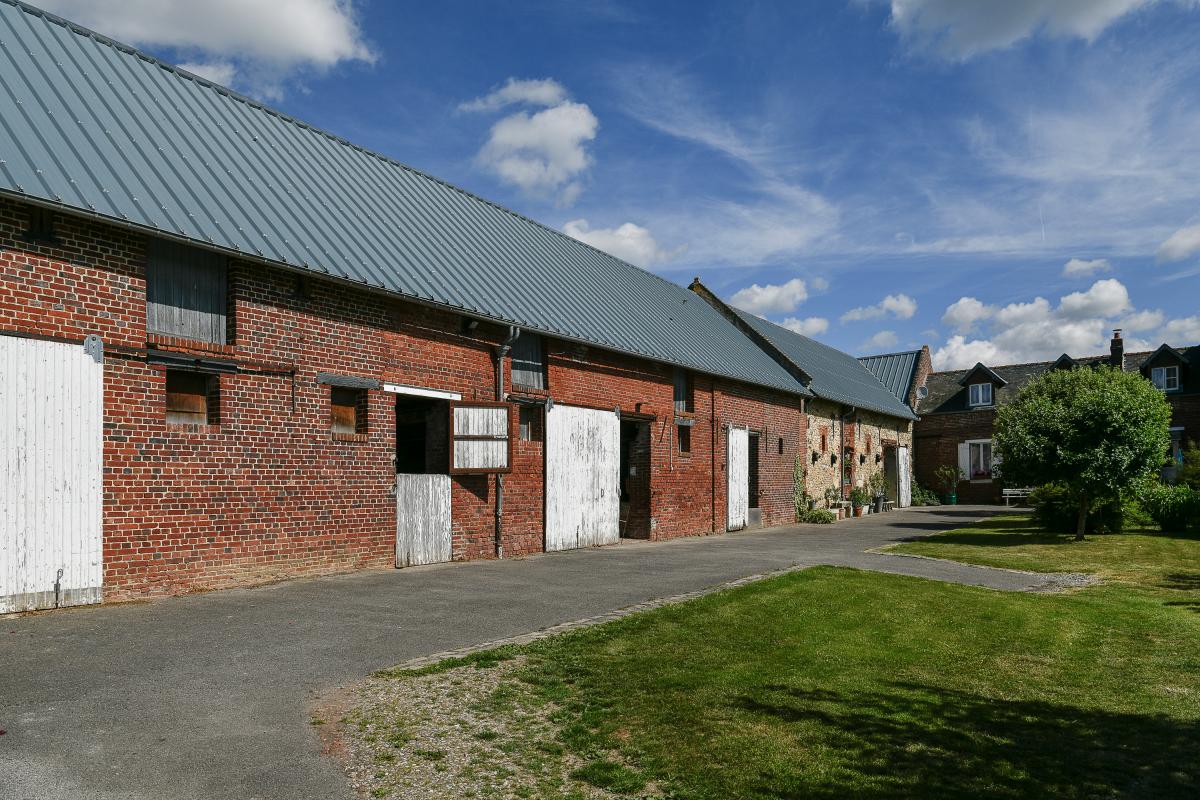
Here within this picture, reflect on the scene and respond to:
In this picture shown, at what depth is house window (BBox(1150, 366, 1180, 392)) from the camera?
117 ft

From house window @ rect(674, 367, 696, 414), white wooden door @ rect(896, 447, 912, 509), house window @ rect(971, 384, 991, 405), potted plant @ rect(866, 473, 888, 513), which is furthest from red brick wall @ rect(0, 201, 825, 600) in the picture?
house window @ rect(971, 384, 991, 405)

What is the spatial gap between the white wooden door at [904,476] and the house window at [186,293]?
31795mm

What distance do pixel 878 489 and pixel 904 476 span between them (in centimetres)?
431

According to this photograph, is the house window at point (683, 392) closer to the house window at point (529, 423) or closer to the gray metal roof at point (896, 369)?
the house window at point (529, 423)

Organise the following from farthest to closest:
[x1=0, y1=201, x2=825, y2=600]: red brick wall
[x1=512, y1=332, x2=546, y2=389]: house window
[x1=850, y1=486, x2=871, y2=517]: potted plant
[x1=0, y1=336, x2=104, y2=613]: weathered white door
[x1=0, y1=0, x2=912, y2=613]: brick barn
A: [x1=850, y1=486, x2=871, y2=517]: potted plant, [x1=512, y1=332, x2=546, y2=389]: house window, [x1=0, y1=201, x2=825, y2=600]: red brick wall, [x1=0, y1=0, x2=912, y2=613]: brick barn, [x1=0, y1=336, x2=104, y2=613]: weathered white door

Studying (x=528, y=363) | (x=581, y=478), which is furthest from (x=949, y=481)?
(x=528, y=363)

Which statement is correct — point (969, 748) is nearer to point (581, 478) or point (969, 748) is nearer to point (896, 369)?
point (581, 478)

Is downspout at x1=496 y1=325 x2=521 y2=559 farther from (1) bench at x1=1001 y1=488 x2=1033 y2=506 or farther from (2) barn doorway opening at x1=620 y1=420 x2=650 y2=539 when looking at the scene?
(1) bench at x1=1001 y1=488 x2=1033 y2=506

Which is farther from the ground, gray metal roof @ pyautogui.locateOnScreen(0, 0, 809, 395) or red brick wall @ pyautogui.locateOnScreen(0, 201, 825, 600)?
gray metal roof @ pyautogui.locateOnScreen(0, 0, 809, 395)

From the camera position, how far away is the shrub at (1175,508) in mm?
21766

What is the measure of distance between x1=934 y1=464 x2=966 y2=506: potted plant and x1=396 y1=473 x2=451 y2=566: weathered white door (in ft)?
103

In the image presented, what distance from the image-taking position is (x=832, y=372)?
33281 millimetres

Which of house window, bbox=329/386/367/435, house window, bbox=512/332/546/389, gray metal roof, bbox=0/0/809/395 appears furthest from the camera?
house window, bbox=512/332/546/389

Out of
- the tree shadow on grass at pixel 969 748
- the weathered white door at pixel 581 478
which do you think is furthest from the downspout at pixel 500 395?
the tree shadow on grass at pixel 969 748
